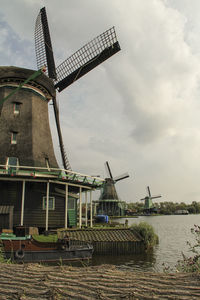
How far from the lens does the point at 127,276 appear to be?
3957 millimetres

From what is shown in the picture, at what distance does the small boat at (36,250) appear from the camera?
13.8 meters

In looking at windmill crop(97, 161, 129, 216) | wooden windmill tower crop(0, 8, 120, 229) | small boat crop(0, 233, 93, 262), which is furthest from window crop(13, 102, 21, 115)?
windmill crop(97, 161, 129, 216)

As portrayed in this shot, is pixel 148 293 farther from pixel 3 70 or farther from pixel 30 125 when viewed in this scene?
pixel 3 70

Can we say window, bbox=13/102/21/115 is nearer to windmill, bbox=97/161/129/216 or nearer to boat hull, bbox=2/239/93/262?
boat hull, bbox=2/239/93/262

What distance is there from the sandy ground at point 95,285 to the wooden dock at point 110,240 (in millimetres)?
14666

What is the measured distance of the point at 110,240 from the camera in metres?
18.5

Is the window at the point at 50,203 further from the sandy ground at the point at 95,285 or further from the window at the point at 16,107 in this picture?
the sandy ground at the point at 95,285

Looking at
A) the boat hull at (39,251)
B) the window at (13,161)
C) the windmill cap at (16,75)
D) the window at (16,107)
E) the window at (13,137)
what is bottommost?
the boat hull at (39,251)

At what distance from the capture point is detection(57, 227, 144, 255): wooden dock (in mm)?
18266

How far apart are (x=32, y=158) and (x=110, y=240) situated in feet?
32.3

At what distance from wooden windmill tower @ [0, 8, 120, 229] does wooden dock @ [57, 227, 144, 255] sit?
261 cm

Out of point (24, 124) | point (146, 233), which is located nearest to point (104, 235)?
point (146, 233)

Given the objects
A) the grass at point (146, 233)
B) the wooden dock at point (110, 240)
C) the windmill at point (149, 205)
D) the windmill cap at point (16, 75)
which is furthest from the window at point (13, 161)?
the windmill at point (149, 205)

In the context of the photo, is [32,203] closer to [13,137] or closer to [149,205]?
[13,137]
